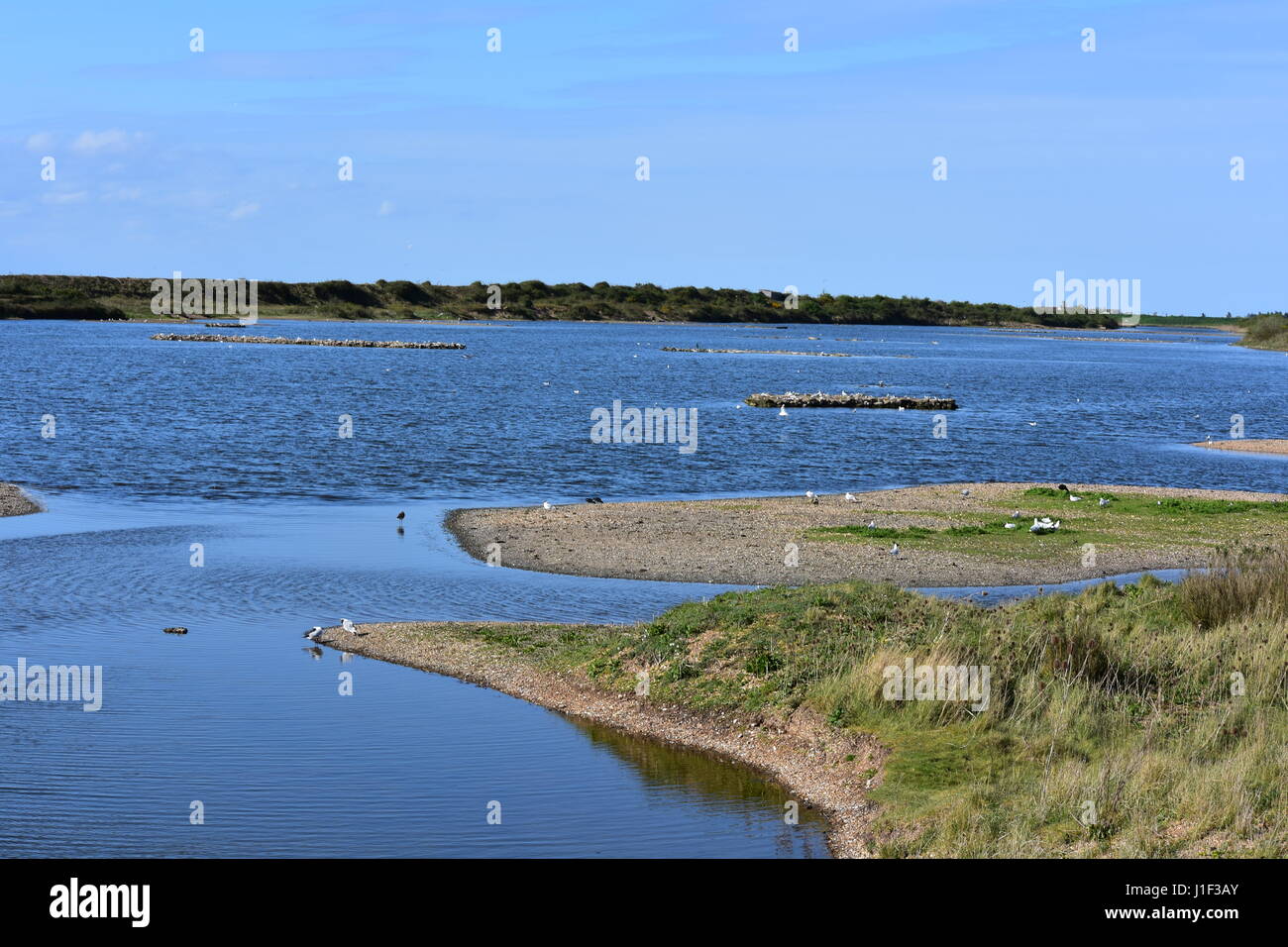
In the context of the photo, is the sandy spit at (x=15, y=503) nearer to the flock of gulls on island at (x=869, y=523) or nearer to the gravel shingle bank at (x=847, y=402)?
the flock of gulls on island at (x=869, y=523)

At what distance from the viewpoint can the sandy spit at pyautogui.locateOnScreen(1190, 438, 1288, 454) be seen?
6638 cm

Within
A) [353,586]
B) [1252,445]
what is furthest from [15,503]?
[1252,445]

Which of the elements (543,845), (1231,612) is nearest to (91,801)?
(543,845)

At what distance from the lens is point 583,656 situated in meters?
23.2

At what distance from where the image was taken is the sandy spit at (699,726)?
56.4ft

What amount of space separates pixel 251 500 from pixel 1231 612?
32444 millimetres

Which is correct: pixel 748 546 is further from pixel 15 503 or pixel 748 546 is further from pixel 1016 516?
pixel 15 503

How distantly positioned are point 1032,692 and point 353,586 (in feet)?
56.5

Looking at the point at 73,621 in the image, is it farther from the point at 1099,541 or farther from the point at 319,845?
the point at 1099,541

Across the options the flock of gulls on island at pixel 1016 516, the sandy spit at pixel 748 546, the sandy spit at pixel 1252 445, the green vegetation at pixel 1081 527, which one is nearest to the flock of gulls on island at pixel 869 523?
the flock of gulls on island at pixel 1016 516

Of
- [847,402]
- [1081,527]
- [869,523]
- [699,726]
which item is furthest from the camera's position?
[847,402]

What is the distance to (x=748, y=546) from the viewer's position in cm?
3575

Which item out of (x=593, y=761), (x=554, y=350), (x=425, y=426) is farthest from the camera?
(x=554, y=350)
